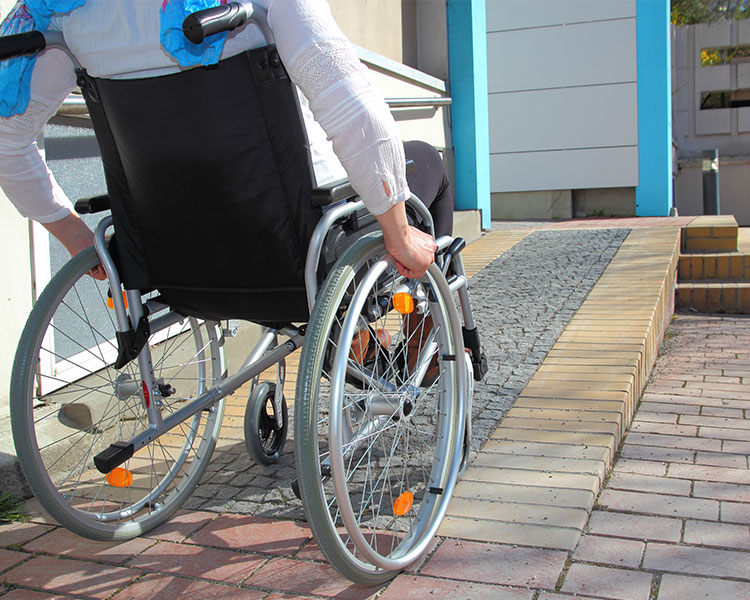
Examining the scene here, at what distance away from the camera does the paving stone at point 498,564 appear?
1.75m

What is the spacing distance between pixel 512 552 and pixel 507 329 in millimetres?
2111

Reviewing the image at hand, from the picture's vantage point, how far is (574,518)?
1.99 metres

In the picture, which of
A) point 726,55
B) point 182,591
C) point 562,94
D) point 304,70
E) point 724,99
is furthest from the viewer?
point 724,99

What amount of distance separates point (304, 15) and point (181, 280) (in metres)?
0.69

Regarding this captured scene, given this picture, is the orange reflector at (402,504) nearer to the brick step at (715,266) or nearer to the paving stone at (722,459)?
the paving stone at (722,459)

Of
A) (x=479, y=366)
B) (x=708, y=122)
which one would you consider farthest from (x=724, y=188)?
(x=479, y=366)

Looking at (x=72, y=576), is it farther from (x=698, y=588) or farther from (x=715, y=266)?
(x=715, y=266)

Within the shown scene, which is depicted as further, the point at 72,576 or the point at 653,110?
the point at 653,110

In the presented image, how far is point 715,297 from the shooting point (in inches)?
225

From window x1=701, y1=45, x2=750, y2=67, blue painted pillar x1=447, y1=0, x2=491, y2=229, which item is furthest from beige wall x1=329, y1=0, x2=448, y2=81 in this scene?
window x1=701, y1=45, x2=750, y2=67

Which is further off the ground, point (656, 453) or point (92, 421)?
point (92, 421)

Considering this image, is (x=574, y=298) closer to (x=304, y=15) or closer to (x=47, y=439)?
(x=47, y=439)

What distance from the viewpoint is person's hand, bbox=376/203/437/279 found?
166 centimetres

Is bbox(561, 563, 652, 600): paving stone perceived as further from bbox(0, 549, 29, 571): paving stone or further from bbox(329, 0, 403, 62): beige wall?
bbox(329, 0, 403, 62): beige wall
